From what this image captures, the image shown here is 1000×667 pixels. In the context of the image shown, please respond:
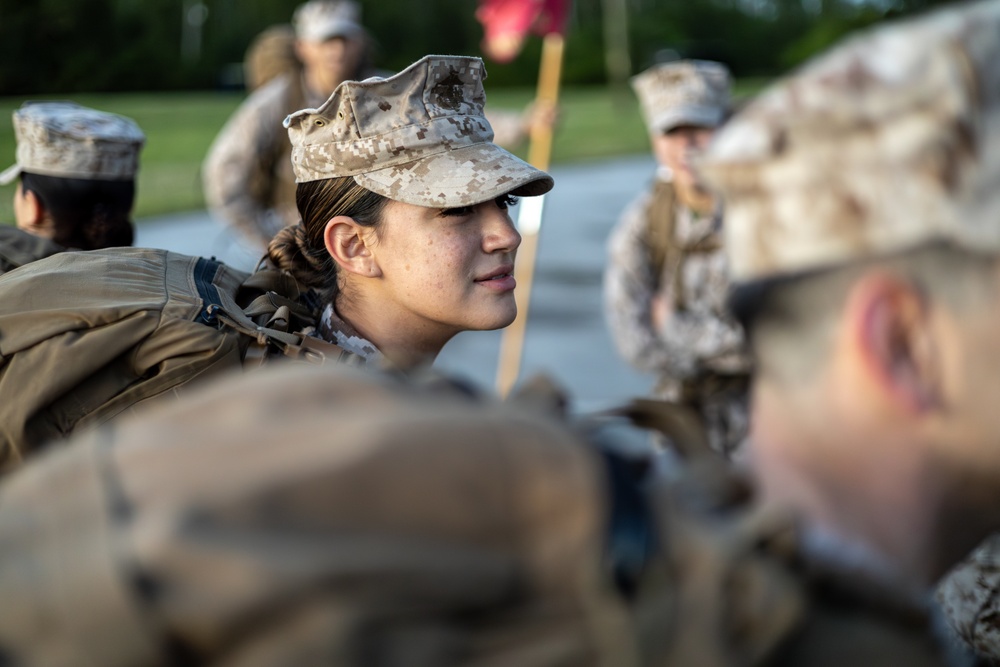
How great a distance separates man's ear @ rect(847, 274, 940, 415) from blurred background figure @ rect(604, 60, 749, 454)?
3257 mm

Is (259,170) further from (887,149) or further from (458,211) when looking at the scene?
(887,149)

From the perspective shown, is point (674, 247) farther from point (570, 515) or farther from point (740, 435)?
point (570, 515)

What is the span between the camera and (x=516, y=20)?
6312mm

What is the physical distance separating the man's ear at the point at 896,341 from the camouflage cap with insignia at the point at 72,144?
2.76m

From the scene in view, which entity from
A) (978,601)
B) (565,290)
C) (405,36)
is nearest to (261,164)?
(978,601)

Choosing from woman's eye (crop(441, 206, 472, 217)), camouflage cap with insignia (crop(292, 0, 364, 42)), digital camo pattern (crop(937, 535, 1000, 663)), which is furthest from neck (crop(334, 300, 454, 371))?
camouflage cap with insignia (crop(292, 0, 364, 42))

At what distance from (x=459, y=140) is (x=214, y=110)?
1168 inches

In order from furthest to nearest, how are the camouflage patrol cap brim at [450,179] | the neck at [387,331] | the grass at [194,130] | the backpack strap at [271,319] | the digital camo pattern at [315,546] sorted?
1. the grass at [194,130]
2. the neck at [387,331]
3. the camouflage patrol cap brim at [450,179]
4. the backpack strap at [271,319]
5. the digital camo pattern at [315,546]

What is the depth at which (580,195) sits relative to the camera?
647 inches

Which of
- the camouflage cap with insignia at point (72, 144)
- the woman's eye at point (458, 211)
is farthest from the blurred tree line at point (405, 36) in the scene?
the woman's eye at point (458, 211)

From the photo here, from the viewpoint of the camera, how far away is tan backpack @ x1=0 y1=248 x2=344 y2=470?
2.16m

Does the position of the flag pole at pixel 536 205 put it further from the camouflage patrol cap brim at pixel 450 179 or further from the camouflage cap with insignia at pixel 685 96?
the camouflage patrol cap brim at pixel 450 179

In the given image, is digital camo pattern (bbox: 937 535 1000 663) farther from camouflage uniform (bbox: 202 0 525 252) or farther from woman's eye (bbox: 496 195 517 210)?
camouflage uniform (bbox: 202 0 525 252)

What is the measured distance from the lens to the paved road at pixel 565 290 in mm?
7590
